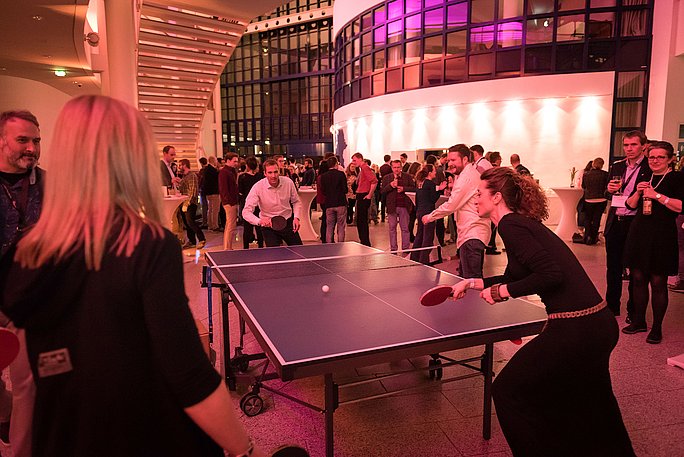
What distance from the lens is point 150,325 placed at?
3.67 feet

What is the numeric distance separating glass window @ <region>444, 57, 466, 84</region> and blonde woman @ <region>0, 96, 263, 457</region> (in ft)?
49.2

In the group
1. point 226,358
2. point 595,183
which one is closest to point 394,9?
point 595,183

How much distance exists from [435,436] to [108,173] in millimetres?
2528

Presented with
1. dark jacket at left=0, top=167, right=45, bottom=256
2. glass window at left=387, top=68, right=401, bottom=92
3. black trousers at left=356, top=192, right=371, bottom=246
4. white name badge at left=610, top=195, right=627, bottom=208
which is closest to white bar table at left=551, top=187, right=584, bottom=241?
black trousers at left=356, top=192, right=371, bottom=246

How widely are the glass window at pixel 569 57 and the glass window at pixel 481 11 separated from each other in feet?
A: 8.07

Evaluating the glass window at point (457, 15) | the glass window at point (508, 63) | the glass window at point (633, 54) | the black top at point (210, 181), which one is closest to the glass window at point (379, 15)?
the glass window at point (457, 15)

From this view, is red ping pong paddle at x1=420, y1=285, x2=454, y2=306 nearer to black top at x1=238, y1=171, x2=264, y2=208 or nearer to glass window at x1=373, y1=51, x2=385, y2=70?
black top at x1=238, y1=171, x2=264, y2=208

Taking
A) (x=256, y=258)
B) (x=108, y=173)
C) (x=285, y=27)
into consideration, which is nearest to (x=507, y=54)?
(x=256, y=258)

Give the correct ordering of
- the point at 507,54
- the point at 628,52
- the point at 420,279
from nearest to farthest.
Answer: the point at 420,279, the point at 628,52, the point at 507,54

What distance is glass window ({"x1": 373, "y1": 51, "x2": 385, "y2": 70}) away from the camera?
17.9 metres

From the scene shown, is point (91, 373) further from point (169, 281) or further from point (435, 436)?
point (435, 436)

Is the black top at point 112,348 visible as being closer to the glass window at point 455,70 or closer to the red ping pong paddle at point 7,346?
the red ping pong paddle at point 7,346

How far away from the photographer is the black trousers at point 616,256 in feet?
15.7

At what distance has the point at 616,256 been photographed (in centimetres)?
491
